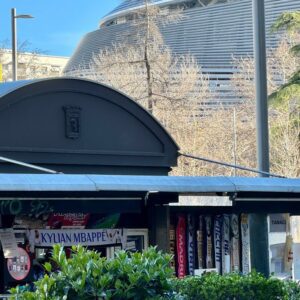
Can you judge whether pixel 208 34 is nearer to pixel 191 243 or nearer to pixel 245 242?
pixel 245 242

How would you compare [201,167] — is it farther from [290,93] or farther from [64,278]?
[64,278]

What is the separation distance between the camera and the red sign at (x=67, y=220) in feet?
44.8

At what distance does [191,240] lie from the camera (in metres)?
15.4

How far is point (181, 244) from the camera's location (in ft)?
50.5

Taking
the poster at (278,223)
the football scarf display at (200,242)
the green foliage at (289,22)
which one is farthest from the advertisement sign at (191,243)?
the green foliage at (289,22)

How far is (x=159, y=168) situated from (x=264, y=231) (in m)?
4.90

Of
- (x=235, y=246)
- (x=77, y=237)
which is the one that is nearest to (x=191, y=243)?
(x=235, y=246)

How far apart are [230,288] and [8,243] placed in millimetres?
4678

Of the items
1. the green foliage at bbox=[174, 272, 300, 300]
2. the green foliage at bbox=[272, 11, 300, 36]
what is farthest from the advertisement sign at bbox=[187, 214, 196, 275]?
the green foliage at bbox=[272, 11, 300, 36]

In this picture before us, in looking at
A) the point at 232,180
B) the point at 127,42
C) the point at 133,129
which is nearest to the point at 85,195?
the point at 232,180

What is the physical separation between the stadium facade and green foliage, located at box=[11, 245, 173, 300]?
7153 centimetres

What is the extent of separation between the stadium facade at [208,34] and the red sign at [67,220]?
65.2 m

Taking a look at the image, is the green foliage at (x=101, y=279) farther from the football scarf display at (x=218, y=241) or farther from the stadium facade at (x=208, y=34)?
the stadium facade at (x=208, y=34)

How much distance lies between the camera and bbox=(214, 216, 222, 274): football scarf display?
15766 millimetres
